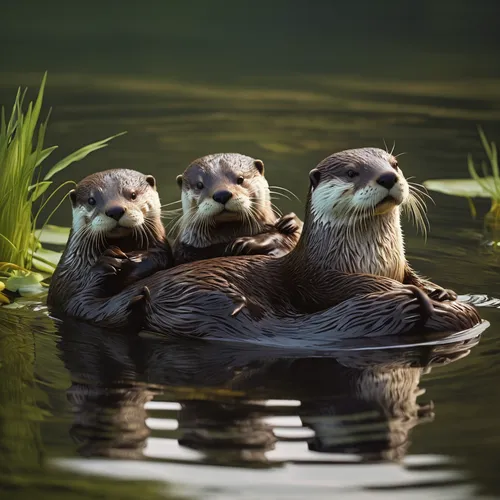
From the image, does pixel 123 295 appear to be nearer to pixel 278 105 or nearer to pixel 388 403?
pixel 388 403

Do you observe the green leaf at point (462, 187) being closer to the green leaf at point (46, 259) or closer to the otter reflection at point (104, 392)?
the green leaf at point (46, 259)

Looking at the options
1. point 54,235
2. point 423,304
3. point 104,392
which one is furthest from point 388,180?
point 54,235

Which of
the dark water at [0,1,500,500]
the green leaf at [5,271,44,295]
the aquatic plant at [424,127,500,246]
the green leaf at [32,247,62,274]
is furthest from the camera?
the aquatic plant at [424,127,500,246]

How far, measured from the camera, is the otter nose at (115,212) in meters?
4.48

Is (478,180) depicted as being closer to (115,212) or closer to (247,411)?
(115,212)

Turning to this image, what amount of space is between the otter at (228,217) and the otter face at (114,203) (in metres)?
0.17

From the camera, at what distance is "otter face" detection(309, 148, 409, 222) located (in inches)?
163

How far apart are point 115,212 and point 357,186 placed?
3.13 feet

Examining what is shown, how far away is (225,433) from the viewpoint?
128 inches

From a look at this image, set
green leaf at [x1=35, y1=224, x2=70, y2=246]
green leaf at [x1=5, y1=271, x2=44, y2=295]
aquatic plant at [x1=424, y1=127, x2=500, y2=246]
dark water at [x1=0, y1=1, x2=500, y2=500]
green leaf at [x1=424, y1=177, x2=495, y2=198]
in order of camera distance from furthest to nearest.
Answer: green leaf at [x1=424, y1=177, x2=495, y2=198]
aquatic plant at [x1=424, y1=127, x2=500, y2=246]
green leaf at [x1=35, y1=224, x2=70, y2=246]
green leaf at [x1=5, y1=271, x2=44, y2=295]
dark water at [x1=0, y1=1, x2=500, y2=500]

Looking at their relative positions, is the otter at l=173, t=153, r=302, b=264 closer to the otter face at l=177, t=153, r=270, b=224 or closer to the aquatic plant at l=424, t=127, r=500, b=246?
the otter face at l=177, t=153, r=270, b=224


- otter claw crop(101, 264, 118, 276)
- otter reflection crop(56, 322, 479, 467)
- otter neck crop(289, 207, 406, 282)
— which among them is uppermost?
otter neck crop(289, 207, 406, 282)

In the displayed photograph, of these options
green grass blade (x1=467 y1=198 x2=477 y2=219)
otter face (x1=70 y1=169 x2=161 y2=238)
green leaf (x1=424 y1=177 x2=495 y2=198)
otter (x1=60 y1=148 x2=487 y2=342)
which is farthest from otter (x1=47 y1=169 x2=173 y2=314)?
green leaf (x1=424 y1=177 x2=495 y2=198)

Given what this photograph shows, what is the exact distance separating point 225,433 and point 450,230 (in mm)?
3098
